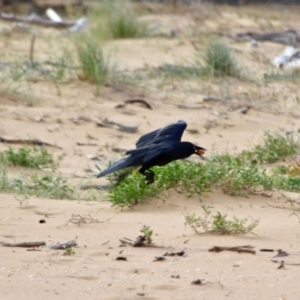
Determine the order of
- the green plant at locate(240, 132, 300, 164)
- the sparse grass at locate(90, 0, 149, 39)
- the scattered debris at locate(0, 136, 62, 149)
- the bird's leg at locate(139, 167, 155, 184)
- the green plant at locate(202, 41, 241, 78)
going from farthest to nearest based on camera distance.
A: the sparse grass at locate(90, 0, 149, 39)
the green plant at locate(202, 41, 241, 78)
the scattered debris at locate(0, 136, 62, 149)
the green plant at locate(240, 132, 300, 164)
the bird's leg at locate(139, 167, 155, 184)

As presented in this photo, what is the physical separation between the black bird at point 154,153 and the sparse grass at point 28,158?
1.65 m

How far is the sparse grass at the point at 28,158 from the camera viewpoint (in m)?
7.07

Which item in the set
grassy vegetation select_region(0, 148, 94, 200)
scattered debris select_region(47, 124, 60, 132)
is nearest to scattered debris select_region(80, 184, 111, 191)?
grassy vegetation select_region(0, 148, 94, 200)

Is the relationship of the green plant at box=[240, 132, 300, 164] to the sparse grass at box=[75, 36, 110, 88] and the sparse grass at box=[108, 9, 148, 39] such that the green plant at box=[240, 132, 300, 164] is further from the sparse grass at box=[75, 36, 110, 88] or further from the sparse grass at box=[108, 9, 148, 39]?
the sparse grass at box=[108, 9, 148, 39]

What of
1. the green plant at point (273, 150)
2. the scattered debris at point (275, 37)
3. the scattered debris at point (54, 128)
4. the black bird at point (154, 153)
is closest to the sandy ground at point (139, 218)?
the scattered debris at point (54, 128)

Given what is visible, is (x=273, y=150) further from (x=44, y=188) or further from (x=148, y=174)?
(x=148, y=174)

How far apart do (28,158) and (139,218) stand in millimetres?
1960

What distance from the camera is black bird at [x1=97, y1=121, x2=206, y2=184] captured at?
17.3 feet

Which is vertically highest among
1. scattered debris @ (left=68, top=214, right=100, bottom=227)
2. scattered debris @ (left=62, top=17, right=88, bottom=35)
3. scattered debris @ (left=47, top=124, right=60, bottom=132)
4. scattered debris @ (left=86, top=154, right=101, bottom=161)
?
scattered debris @ (left=68, top=214, right=100, bottom=227)

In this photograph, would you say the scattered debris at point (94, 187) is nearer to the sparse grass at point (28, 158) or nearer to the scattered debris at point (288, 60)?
the sparse grass at point (28, 158)

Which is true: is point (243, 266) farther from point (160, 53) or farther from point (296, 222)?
point (160, 53)

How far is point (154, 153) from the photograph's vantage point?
5.26m

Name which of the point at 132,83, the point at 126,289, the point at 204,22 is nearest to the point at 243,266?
the point at 126,289

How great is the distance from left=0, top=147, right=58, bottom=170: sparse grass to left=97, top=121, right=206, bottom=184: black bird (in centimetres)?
165
